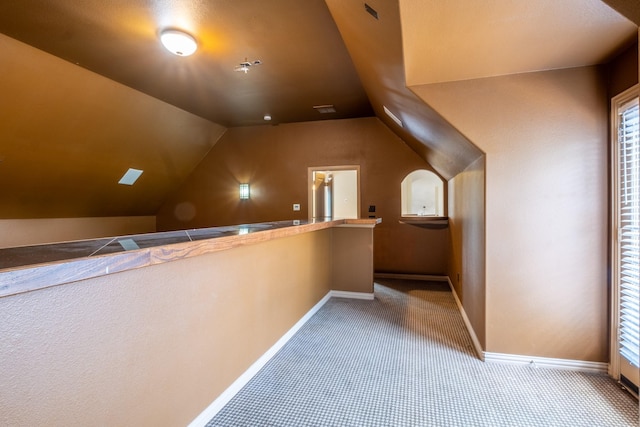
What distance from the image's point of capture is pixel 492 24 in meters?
1.74

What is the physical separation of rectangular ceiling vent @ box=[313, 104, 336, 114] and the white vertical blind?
11.4 feet

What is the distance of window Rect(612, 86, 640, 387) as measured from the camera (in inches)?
74.3

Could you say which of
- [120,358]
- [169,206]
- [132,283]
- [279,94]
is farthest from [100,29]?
[169,206]

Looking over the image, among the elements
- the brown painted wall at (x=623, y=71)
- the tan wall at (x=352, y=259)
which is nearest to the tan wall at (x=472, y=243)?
the brown painted wall at (x=623, y=71)

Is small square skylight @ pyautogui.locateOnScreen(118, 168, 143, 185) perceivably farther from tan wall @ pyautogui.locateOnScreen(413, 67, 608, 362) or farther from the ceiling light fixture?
tan wall @ pyautogui.locateOnScreen(413, 67, 608, 362)

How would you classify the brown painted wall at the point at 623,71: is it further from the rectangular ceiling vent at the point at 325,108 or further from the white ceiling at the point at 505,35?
the rectangular ceiling vent at the point at 325,108

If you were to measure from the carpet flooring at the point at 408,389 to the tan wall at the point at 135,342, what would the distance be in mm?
320

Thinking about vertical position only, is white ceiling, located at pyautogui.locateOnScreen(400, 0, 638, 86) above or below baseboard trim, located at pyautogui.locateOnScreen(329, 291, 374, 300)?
above

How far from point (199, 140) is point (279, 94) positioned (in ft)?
7.34

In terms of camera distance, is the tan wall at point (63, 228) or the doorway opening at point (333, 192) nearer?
the tan wall at point (63, 228)

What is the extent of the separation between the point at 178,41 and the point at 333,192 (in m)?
5.44

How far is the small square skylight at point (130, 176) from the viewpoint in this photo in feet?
17.0

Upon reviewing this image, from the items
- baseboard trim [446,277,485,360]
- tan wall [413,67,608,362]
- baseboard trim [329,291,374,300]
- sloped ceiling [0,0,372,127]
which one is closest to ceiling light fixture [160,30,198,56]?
sloped ceiling [0,0,372,127]

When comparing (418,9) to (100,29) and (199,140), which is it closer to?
(100,29)
